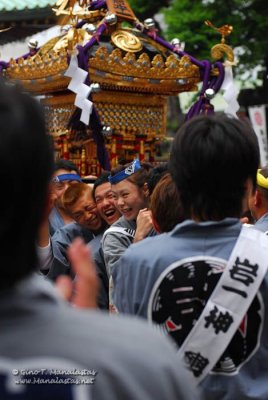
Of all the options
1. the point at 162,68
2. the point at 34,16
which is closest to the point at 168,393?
the point at 162,68

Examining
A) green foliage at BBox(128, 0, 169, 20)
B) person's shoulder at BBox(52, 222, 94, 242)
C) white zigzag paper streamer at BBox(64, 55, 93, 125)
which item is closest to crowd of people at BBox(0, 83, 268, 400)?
person's shoulder at BBox(52, 222, 94, 242)

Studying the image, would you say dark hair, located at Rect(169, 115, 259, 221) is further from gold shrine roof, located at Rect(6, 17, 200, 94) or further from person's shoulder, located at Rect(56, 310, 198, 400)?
gold shrine roof, located at Rect(6, 17, 200, 94)

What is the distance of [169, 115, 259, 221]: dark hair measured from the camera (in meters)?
2.25

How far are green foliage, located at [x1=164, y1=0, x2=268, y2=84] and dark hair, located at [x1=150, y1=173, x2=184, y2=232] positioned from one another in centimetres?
1308

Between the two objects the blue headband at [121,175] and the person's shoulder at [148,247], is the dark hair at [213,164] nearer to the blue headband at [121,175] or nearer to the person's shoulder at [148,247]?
the person's shoulder at [148,247]

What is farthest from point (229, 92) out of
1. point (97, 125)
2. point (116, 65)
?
point (97, 125)

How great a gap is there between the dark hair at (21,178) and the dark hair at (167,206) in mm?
1522

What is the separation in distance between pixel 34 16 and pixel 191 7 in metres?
5.36

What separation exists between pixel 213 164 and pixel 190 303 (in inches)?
14.5

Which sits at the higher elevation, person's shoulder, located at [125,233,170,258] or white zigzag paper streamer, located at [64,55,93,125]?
person's shoulder, located at [125,233,170,258]

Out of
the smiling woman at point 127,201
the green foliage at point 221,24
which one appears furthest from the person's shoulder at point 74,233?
the green foliage at point 221,24

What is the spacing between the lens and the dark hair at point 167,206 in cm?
286

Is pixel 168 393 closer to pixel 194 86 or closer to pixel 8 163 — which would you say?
pixel 8 163

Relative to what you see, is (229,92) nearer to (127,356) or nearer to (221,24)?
(127,356)
